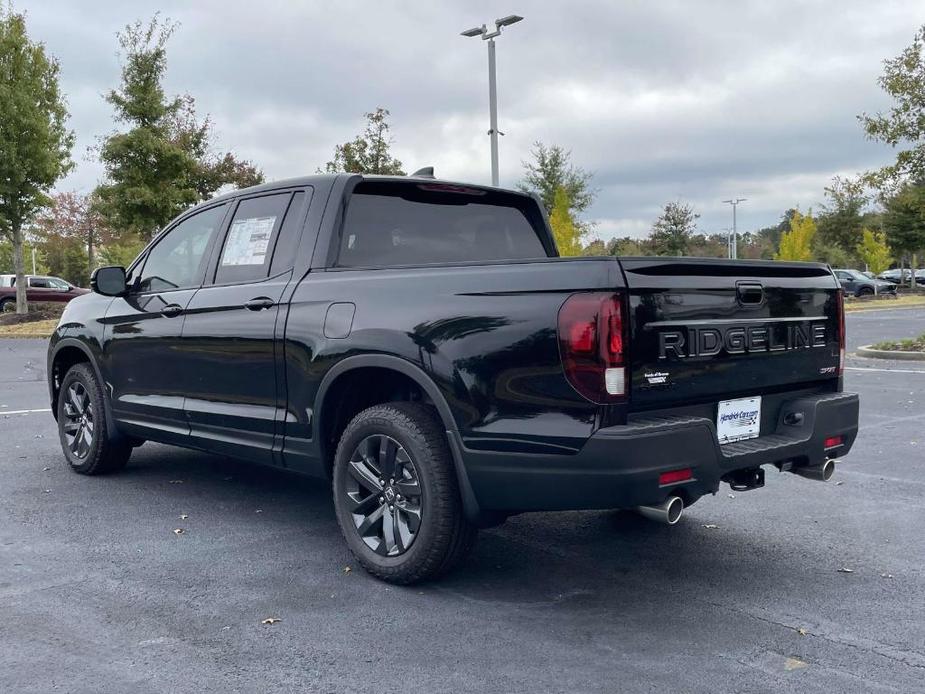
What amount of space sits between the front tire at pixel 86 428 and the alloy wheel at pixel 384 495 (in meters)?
2.63

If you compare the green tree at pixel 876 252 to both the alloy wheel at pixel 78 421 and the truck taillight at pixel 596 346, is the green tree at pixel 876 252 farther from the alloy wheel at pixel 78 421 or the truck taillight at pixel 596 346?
the truck taillight at pixel 596 346

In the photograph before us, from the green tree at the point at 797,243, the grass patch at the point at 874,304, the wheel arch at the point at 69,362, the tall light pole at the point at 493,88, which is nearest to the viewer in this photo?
the wheel arch at the point at 69,362

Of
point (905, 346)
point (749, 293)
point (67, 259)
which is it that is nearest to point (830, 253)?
point (905, 346)

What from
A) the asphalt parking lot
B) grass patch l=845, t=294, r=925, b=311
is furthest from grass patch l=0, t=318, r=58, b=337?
grass patch l=845, t=294, r=925, b=311

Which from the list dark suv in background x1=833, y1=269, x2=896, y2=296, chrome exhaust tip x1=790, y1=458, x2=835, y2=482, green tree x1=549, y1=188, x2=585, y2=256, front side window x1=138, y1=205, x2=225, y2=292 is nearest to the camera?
chrome exhaust tip x1=790, y1=458, x2=835, y2=482

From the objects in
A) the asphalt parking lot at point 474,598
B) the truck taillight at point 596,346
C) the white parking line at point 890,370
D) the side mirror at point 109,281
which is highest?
the side mirror at point 109,281

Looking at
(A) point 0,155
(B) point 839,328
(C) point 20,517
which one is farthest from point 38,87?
(B) point 839,328

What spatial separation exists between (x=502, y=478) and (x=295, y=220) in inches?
78.1

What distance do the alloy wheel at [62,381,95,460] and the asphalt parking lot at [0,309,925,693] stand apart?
37cm

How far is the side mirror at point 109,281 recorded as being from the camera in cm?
572

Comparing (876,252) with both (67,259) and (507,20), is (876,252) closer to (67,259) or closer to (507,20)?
(507,20)

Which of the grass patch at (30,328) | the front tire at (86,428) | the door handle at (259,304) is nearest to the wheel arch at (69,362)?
the front tire at (86,428)

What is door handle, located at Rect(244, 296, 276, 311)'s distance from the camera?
4582mm

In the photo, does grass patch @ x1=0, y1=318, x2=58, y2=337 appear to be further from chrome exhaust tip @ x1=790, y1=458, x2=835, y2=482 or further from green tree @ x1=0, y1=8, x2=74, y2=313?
chrome exhaust tip @ x1=790, y1=458, x2=835, y2=482
